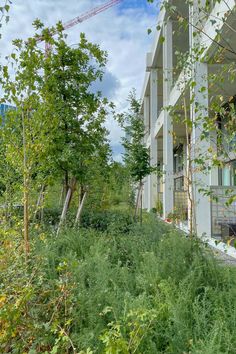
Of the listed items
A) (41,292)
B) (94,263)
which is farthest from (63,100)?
(41,292)

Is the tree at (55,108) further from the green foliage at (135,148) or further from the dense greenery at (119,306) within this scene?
the green foliage at (135,148)

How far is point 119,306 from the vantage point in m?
2.10

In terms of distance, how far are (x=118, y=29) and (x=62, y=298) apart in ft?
13.0

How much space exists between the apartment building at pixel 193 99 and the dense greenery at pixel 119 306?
74cm

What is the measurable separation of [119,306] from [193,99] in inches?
65.3

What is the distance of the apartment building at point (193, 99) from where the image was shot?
7.79 ft

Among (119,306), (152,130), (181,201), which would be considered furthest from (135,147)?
(119,306)

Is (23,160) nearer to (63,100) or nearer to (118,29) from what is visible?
(63,100)

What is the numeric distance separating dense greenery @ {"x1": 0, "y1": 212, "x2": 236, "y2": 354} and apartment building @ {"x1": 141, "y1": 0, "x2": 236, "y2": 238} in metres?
0.74

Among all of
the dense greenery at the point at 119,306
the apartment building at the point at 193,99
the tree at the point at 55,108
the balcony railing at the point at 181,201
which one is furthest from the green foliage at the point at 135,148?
the dense greenery at the point at 119,306

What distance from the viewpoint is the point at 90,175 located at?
5.67m

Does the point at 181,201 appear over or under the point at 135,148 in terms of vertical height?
under

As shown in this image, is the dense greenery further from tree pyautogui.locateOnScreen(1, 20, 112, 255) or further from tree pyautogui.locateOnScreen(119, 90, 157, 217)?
tree pyautogui.locateOnScreen(119, 90, 157, 217)

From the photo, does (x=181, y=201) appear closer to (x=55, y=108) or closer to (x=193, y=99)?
(x=55, y=108)
